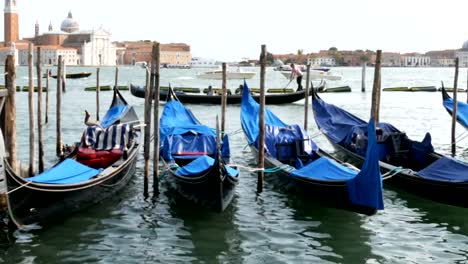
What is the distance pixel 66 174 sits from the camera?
17.3 feet

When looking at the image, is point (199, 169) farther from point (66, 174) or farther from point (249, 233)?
point (66, 174)

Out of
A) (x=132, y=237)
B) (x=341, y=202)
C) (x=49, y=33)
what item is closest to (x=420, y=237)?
(x=341, y=202)

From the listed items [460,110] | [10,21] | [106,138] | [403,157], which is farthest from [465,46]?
[106,138]

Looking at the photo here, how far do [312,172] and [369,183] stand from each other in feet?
3.01

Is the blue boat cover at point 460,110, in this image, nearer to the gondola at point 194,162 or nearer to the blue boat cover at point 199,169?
the gondola at point 194,162

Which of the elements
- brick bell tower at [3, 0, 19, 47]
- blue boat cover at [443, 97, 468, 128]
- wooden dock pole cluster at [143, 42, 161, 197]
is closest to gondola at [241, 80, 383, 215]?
wooden dock pole cluster at [143, 42, 161, 197]

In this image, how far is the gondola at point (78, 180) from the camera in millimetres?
4684

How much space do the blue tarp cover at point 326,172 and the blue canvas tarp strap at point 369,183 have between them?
8.9 inches

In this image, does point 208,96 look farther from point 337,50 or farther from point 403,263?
point 337,50

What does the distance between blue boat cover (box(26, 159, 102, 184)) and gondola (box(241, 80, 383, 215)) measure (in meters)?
1.78

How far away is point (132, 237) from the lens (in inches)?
198

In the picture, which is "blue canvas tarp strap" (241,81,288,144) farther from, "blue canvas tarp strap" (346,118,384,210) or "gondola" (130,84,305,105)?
"gondola" (130,84,305,105)

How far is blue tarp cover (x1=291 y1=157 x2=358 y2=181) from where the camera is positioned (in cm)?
547

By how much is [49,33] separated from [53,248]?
82.2m
